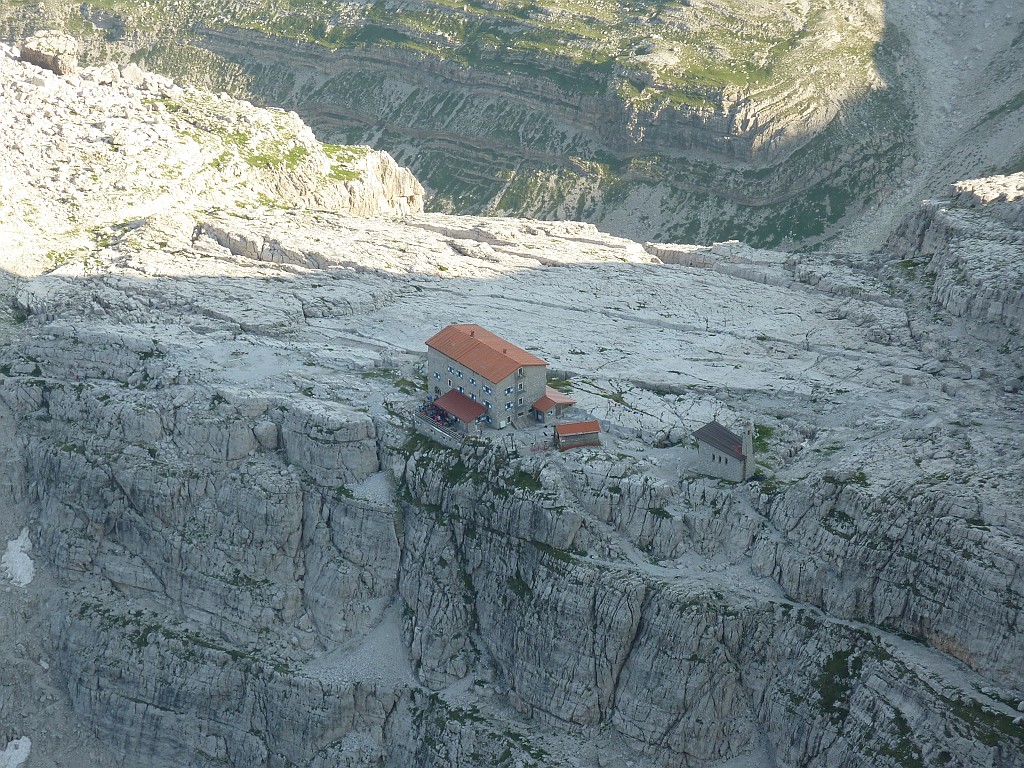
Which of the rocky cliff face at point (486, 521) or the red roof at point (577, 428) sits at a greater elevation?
the red roof at point (577, 428)

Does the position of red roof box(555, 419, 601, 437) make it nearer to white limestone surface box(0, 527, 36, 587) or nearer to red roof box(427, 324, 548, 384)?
red roof box(427, 324, 548, 384)

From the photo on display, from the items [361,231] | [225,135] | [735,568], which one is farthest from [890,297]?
[225,135]

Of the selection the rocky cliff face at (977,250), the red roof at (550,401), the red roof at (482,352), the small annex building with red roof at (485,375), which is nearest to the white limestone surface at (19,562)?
the small annex building with red roof at (485,375)

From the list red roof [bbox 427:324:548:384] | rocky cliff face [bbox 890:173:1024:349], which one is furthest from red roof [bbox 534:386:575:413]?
rocky cliff face [bbox 890:173:1024:349]

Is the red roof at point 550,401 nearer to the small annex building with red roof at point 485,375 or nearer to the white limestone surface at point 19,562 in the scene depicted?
the small annex building with red roof at point 485,375

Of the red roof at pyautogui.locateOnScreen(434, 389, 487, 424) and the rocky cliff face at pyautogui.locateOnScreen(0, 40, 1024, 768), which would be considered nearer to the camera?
the rocky cliff face at pyautogui.locateOnScreen(0, 40, 1024, 768)

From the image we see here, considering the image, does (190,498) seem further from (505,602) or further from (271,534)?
(505,602)
